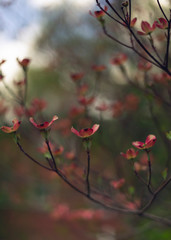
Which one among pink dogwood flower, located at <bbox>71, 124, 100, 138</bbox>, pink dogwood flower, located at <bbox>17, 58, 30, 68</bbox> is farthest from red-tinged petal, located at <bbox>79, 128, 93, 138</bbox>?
pink dogwood flower, located at <bbox>17, 58, 30, 68</bbox>

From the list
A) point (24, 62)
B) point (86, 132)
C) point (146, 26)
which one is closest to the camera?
point (86, 132)

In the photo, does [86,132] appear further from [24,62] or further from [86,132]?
[24,62]

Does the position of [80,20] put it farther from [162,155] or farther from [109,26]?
[162,155]

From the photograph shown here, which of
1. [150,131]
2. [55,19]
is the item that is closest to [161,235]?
[150,131]

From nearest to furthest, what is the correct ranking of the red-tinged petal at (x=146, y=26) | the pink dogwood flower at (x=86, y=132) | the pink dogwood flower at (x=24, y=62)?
the pink dogwood flower at (x=86, y=132) < the red-tinged petal at (x=146, y=26) < the pink dogwood flower at (x=24, y=62)

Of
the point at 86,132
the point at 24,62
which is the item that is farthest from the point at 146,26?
the point at 24,62

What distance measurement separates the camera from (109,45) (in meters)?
2.58

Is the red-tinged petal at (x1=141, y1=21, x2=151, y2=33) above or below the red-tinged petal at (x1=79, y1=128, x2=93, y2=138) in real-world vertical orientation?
above

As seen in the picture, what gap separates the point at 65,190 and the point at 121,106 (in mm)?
3655

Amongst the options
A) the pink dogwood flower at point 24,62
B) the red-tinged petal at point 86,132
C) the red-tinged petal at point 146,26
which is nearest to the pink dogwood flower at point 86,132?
the red-tinged petal at point 86,132

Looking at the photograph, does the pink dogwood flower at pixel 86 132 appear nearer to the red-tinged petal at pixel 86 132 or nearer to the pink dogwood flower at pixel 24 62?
the red-tinged petal at pixel 86 132

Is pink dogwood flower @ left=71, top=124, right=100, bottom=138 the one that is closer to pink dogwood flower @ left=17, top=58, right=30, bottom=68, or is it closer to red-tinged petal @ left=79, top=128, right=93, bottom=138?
red-tinged petal @ left=79, top=128, right=93, bottom=138

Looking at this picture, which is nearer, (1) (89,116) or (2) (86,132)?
(2) (86,132)

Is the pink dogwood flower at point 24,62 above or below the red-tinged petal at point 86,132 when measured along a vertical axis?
above
